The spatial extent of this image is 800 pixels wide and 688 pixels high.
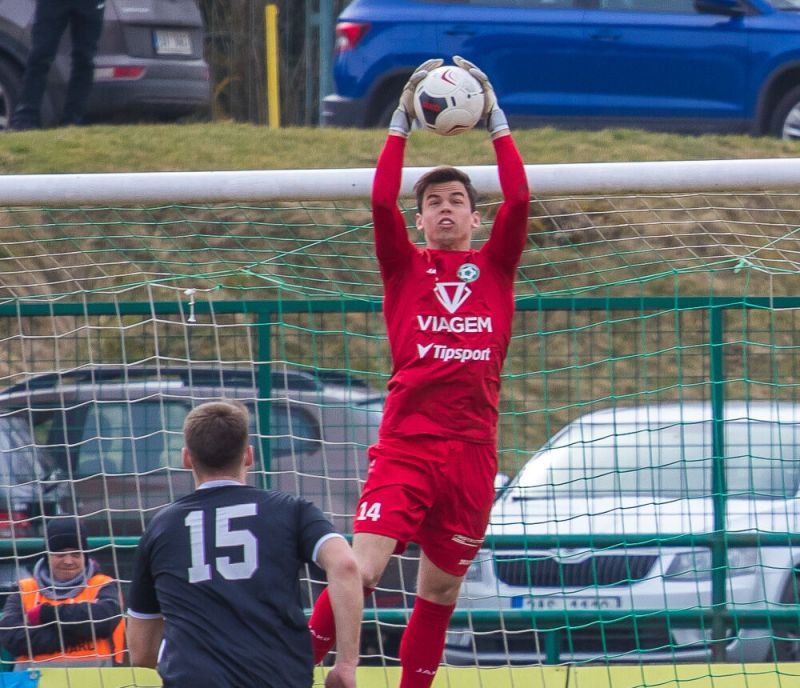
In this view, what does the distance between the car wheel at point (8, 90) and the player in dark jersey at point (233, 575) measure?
7763 mm

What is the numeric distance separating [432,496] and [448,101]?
4.06 feet

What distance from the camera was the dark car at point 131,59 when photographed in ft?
34.3

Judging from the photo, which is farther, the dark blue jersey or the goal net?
the goal net

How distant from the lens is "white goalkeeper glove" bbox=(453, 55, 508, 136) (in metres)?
4.29

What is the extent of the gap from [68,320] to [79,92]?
187 inches

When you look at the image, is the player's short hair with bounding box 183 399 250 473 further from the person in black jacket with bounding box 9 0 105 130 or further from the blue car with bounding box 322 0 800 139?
the blue car with bounding box 322 0 800 139

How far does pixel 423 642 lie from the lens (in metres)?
4.43

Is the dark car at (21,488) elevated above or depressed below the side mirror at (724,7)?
below

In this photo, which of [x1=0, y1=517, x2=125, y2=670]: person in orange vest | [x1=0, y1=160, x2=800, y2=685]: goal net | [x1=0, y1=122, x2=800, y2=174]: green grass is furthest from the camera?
[x1=0, y1=122, x2=800, y2=174]: green grass

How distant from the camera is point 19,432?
18.8ft

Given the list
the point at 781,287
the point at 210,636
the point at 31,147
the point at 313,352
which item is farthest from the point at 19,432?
the point at 781,287

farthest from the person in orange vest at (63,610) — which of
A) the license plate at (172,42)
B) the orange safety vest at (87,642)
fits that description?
the license plate at (172,42)

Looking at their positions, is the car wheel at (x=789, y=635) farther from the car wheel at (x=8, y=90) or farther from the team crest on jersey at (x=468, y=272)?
the car wheel at (x=8, y=90)

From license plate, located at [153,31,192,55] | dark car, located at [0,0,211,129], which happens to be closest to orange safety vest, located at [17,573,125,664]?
dark car, located at [0,0,211,129]
